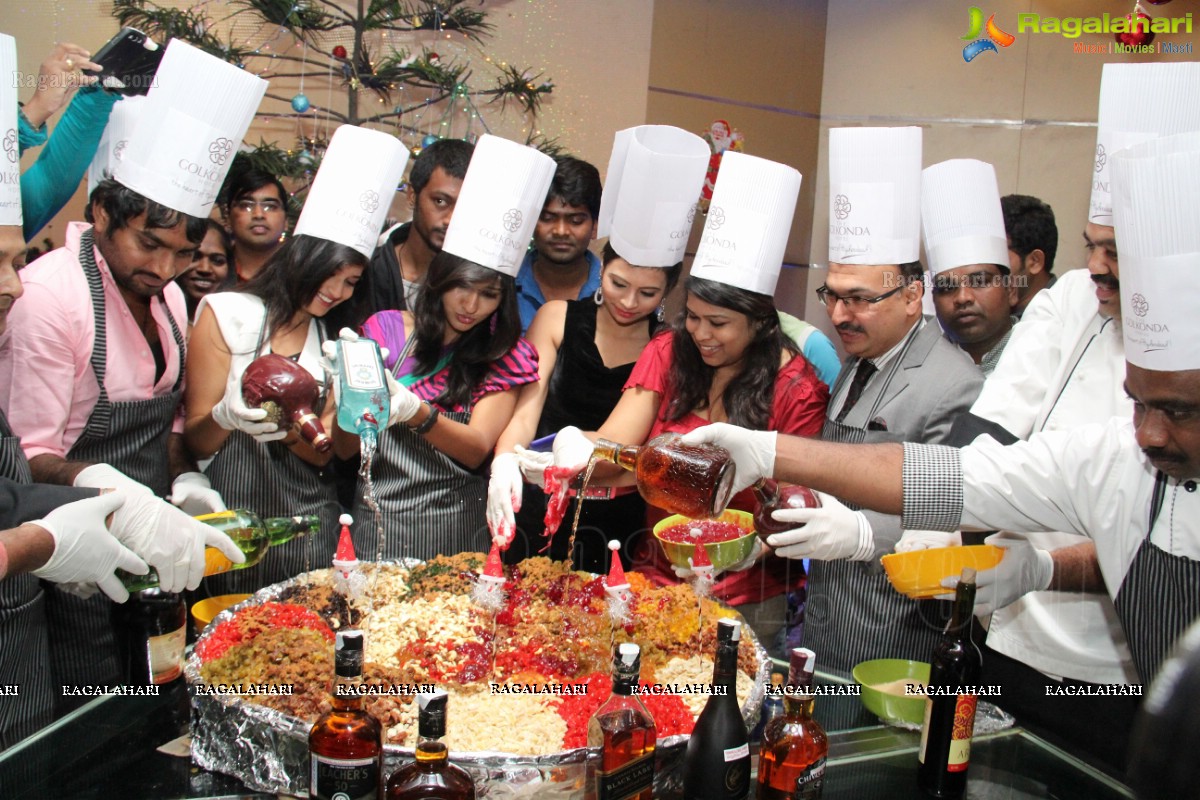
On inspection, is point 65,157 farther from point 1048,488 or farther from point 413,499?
point 1048,488

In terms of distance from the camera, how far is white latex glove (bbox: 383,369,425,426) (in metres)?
2.15

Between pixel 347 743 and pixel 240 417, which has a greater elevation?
pixel 240 417

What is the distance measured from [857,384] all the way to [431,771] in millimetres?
1466

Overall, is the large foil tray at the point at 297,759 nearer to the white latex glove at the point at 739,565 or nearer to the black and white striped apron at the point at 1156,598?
the white latex glove at the point at 739,565

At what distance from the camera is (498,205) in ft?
8.18

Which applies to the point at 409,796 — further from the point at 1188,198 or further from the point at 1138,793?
the point at 1188,198

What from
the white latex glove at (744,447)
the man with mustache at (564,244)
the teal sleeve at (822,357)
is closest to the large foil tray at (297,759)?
the white latex glove at (744,447)

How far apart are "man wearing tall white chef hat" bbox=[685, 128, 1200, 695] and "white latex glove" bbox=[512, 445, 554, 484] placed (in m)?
0.53

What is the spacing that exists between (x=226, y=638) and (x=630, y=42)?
307 cm

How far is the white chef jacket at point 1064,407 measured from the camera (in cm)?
193

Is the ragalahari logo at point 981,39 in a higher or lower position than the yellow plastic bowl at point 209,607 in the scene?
higher

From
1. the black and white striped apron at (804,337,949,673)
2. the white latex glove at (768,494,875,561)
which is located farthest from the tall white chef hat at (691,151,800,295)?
the white latex glove at (768,494,875,561)

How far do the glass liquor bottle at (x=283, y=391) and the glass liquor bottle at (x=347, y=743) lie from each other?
2.96 ft

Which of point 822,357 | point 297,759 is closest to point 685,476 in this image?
point 297,759
